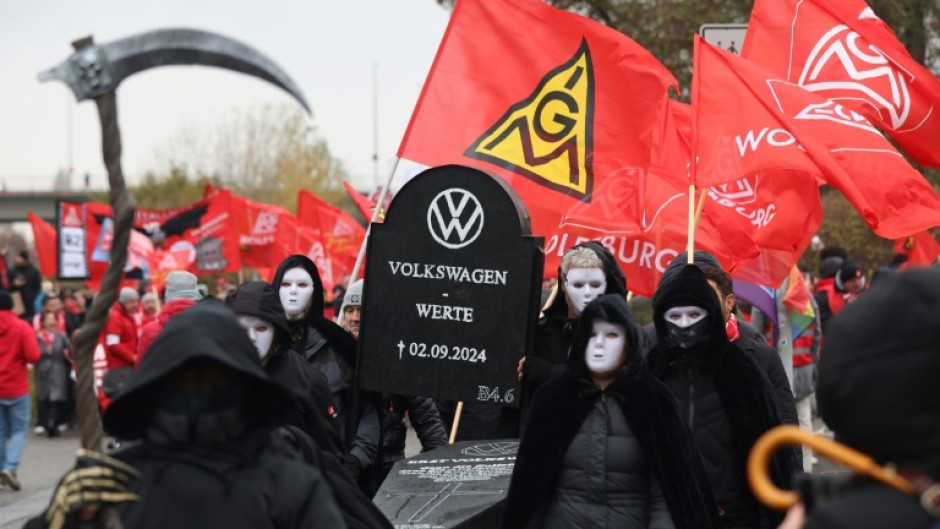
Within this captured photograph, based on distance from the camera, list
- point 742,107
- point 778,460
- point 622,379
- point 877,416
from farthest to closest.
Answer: point 742,107
point 778,460
point 622,379
point 877,416

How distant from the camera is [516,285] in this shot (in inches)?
296

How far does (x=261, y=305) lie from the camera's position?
654 centimetres

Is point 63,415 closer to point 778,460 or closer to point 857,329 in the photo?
point 778,460

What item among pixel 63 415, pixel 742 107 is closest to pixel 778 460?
pixel 742 107

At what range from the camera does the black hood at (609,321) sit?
6109mm

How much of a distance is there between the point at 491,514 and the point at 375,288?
1411 mm

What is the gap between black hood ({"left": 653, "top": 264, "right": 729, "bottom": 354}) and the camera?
6777 mm

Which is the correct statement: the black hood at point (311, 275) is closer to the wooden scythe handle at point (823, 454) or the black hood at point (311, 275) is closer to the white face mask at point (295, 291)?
the white face mask at point (295, 291)

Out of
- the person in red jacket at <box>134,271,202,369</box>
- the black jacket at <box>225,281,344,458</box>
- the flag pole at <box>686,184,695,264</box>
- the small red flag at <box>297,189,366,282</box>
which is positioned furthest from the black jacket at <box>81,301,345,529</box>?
the small red flag at <box>297,189,366,282</box>

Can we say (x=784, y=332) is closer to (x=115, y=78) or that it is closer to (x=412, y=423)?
(x=412, y=423)

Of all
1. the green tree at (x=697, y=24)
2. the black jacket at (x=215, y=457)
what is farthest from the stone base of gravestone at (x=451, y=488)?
the green tree at (x=697, y=24)

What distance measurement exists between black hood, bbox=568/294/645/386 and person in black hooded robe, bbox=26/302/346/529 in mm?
2521

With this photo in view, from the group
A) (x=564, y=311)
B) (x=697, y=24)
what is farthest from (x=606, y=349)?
(x=697, y=24)

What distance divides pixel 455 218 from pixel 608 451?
1.97m
